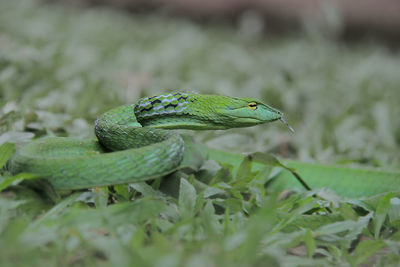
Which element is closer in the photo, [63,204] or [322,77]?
[63,204]

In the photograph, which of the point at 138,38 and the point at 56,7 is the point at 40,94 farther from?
the point at 56,7

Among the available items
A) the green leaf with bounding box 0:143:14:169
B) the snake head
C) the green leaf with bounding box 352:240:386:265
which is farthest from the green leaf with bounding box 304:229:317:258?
the green leaf with bounding box 0:143:14:169

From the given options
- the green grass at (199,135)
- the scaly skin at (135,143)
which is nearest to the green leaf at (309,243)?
the green grass at (199,135)

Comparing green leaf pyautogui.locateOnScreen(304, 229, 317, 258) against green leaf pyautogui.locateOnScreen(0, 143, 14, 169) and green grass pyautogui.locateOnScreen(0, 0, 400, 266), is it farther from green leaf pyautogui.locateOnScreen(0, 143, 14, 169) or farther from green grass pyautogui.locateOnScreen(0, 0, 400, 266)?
green leaf pyautogui.locateOnScreen(0, 143, 14, 169)

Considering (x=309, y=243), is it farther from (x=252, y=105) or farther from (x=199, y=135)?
(x=199, y=135)

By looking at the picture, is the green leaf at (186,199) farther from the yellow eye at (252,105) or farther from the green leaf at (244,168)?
the yellow eye at (252,105)

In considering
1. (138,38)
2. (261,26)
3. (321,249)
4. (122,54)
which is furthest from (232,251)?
(261,26)
